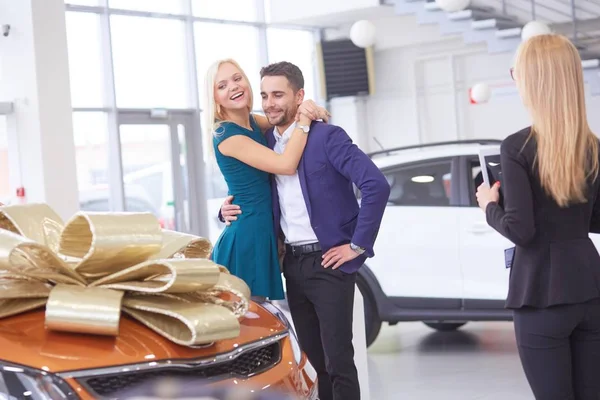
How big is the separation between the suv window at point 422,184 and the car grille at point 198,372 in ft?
14.2

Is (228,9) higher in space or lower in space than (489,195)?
higher

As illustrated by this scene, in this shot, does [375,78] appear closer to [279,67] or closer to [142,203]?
[142,203]

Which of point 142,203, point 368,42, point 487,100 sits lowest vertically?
point 142,203

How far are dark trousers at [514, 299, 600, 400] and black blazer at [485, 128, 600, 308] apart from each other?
0.13 ft

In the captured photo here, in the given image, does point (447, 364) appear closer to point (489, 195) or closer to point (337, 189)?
point (337, 189)

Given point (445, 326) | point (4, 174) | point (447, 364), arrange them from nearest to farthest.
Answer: point (447, 364) < point (445, 326) < point (4, 174)

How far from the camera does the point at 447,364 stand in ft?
18.9

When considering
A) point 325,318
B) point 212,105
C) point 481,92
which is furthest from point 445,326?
point 481,92

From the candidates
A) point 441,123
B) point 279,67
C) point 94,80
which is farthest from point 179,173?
point 279,67

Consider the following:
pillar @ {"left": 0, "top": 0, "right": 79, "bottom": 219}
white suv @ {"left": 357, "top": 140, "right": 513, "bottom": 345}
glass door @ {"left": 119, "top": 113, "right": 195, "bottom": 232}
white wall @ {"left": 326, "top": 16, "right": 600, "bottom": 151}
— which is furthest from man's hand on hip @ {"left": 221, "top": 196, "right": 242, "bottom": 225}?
white wall @ {"left": 326, "top": 16, "right": 600, "bottom": 151}

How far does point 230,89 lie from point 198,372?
1409 millimetres

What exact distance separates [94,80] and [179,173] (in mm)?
1810

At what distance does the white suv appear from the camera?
5.81 meters

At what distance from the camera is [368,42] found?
39.0 feet
